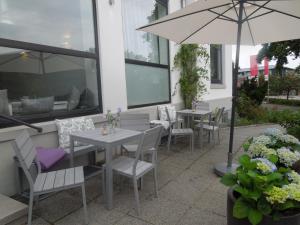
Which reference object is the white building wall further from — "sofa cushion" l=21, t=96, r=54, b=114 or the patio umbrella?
the patio umbrella

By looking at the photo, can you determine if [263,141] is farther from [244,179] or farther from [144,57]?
[144,57]

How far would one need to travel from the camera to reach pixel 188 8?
2738 mm

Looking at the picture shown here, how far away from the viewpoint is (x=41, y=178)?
92.9 inches

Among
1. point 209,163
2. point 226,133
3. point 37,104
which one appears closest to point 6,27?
point 37,104

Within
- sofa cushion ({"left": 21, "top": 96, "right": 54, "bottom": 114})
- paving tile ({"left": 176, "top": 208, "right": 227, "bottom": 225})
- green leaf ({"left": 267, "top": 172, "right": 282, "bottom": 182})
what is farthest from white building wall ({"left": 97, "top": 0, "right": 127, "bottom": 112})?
green leaf ({"left": 267, "top": 172, "right": 282, "bottom": 182})

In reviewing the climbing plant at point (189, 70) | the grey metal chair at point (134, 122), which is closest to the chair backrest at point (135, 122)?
the grey metal chair at point (134, 122)

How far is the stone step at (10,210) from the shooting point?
228 centimetres

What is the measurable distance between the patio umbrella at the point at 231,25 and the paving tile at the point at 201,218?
3.54 feet

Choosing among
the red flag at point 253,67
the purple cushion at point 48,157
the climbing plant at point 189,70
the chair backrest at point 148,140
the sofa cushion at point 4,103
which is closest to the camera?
the chair backrest at point 148,140

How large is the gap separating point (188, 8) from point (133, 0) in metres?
2.74

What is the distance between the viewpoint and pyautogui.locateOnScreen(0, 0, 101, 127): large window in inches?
120

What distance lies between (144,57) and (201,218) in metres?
3.84

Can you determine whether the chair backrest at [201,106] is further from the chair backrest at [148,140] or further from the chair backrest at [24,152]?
the chair backrest at [24,152]

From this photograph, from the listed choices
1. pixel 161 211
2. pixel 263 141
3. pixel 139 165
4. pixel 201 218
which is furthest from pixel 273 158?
pixel 139 165
